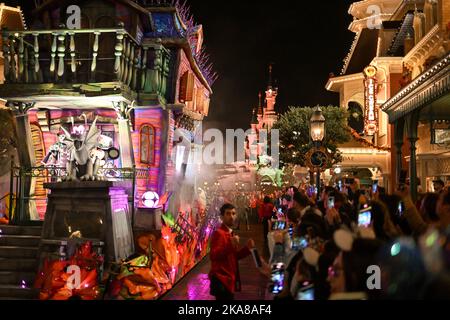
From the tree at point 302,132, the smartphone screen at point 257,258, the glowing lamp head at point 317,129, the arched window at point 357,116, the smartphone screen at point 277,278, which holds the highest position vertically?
the arched window at point 357,116

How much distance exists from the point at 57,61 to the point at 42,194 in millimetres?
4250

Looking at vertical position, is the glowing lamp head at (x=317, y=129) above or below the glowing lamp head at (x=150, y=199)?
above

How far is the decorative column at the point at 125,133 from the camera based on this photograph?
13.5 m

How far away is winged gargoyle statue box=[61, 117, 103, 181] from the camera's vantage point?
1131cm

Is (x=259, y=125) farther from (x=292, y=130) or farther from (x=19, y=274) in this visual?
(x=19, y=274)

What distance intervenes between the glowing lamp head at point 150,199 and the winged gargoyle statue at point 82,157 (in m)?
2.41

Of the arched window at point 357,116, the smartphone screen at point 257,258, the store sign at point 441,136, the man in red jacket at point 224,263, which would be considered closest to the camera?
the smartphone screen at point 257,258

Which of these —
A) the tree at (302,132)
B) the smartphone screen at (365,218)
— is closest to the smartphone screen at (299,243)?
the smartphone screen at (365,218)

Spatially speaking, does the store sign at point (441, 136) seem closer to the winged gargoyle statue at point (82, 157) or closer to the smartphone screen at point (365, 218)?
the winged gargoyle statue at point (82, 157)

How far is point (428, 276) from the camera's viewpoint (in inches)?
109

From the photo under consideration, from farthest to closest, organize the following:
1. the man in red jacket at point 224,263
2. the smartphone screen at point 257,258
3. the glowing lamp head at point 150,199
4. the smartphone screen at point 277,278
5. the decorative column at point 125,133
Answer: the glowing lamp head at point 150,199 → the decorative column at point 125,133 → the man in red jacket at point 224,263 → the smartphone screen at point 257,258 → the smartphone screen at point 277,278

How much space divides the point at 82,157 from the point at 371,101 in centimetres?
2138

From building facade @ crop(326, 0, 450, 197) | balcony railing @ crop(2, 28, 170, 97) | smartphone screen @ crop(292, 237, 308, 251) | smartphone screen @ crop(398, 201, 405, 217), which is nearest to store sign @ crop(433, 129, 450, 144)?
building facade @ crop(326, 0, 450, 197)
